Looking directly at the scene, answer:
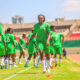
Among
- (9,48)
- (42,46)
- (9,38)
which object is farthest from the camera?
(9,48)

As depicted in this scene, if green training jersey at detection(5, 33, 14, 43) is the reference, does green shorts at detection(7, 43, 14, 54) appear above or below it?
below

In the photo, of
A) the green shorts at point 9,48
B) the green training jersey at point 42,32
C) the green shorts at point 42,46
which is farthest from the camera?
the green shorts at point 9,48

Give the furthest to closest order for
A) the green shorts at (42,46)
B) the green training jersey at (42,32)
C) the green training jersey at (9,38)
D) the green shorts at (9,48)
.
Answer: the green shorts at (9,48) < the green training jersey at (9,38) < the green training jersey at (42,32) < the green shorts at (42,46)

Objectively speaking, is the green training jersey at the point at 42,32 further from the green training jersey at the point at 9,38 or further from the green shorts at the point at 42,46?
the green training jersey at the point at 9,38

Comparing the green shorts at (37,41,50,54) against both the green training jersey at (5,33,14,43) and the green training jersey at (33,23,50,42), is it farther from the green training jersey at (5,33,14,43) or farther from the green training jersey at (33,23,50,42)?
the green training jersey at (5,33,14,43)

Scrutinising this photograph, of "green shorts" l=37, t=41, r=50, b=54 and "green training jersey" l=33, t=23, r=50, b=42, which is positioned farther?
"green training jersey" l=33, t=23, r=50, b=42

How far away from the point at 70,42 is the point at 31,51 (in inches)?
1730

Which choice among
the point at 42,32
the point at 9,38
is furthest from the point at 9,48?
the point at 42,32

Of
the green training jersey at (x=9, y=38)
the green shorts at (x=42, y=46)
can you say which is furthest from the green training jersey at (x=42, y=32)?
the green training jersey at (x=9, y=38)

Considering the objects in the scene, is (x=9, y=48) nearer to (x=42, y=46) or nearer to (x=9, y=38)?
(x=9, y=38)

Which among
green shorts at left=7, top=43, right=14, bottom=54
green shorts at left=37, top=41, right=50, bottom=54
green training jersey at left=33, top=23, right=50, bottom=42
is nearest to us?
green shorts at left=37, top=41, right=50, bottom=54

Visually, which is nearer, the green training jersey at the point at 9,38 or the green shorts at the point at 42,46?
the green shorts at the point at 42,46

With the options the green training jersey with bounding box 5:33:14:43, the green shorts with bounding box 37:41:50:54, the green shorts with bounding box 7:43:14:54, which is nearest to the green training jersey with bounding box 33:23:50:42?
the green shorts with bounding box 37:41:50:54

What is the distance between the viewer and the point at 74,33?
61.6m
